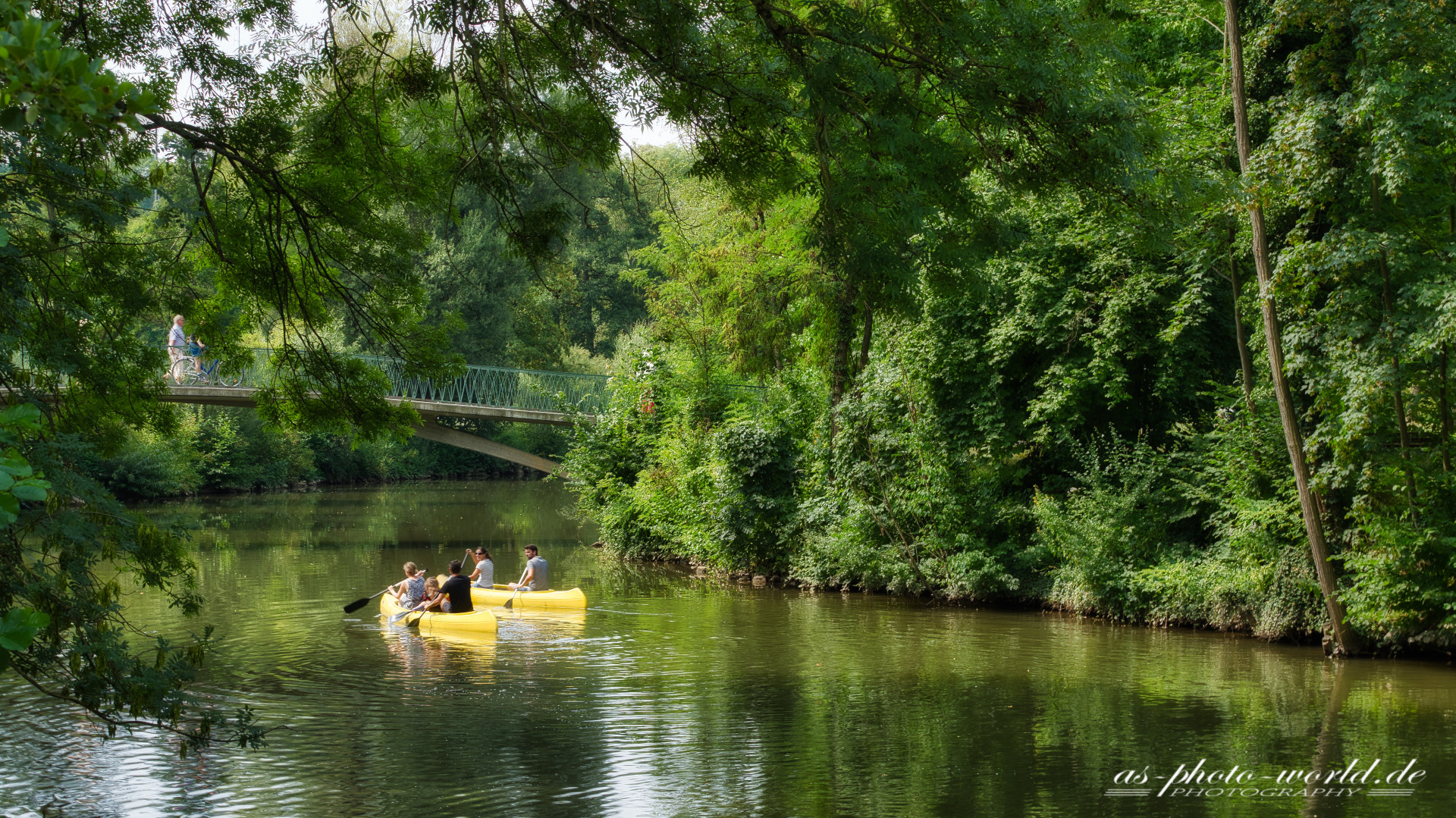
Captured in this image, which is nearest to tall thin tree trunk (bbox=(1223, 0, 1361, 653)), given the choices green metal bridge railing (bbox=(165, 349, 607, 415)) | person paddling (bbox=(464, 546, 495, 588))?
person paddling (bbox=(464, 546, 495, 588))

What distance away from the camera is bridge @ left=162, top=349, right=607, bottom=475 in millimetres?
26294

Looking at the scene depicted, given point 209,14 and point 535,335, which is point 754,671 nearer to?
point 209,14

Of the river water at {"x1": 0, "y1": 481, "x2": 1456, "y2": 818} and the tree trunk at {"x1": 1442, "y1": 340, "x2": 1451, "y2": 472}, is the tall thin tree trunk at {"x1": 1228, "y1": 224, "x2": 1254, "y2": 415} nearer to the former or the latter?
the tree trunk at {"x1": 1442, "y1": 340, "x2": 1451, "y2": 472}

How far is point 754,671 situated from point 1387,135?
7776 mm

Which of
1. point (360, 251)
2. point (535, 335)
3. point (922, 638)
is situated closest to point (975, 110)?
point (360, 251)

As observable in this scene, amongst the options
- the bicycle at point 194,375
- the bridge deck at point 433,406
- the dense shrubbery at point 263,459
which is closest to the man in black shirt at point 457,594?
the dense shrubbery at point 263,459

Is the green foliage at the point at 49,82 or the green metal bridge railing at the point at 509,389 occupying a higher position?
the green metal bridge railing at the point at 509,389

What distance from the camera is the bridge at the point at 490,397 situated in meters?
26.3

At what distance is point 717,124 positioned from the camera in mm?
6895

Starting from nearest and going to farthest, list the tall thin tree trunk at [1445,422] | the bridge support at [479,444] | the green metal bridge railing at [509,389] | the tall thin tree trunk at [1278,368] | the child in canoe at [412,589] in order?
the tall thin tree trunk at [1445,422] → the tall thin tree trunk at [1278,368] → the child in canoe at [412,589] → the green metal bridge railing at [509,389] → the bridge support at [479,444]

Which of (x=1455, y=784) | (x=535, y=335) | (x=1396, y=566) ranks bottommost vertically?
(x=1455, y=784)

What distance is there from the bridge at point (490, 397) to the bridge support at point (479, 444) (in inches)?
0.8

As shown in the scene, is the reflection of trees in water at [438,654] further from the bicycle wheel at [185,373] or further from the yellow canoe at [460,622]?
the bicycle wheel at [185,373]

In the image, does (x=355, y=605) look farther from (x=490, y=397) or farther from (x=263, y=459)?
(x=263, y=459)
